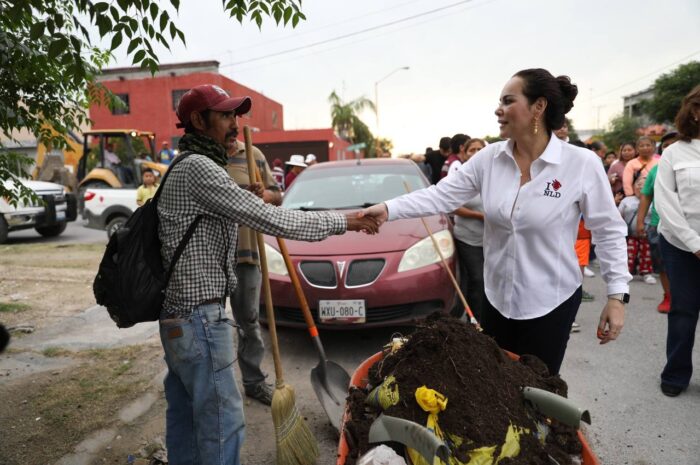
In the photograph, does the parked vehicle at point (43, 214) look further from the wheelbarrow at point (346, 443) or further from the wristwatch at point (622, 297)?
the wristwatch at point (622, 297)

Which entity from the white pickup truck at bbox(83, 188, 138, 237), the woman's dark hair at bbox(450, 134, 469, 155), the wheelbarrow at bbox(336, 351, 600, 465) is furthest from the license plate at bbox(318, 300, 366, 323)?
the white pickup truck at bbox(83, 188, 138, 237)

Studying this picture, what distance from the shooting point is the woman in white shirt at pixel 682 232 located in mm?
3371

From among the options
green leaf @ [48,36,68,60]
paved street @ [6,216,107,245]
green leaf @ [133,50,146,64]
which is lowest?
paved street @ [6,216,107,245]

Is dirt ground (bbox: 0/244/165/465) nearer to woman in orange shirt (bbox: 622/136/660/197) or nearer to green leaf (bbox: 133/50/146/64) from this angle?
green leaf (bbox: 133/50/146/64)

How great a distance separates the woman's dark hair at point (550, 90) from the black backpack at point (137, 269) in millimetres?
1606

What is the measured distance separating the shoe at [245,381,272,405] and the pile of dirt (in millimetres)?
1627

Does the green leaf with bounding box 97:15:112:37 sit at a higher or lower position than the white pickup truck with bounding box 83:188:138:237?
higher

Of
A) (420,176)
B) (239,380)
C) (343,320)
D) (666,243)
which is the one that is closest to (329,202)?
(420,176)

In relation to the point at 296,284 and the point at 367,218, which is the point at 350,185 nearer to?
the point at 296,284

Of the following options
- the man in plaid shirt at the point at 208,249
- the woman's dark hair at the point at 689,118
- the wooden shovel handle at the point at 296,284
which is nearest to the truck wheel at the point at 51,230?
the wooden shovel handle at the point at 296,284

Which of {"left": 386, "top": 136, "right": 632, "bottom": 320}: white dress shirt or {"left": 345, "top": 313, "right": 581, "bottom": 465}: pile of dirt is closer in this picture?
{"left": 345, "top": 313, "right": 581, "bottom": 465}: pile of dirt

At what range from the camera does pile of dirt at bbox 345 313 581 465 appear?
1759mm

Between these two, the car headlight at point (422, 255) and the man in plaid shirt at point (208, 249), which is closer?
the man in plaid shirt at point (208, 249)

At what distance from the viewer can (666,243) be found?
365 centimetres
